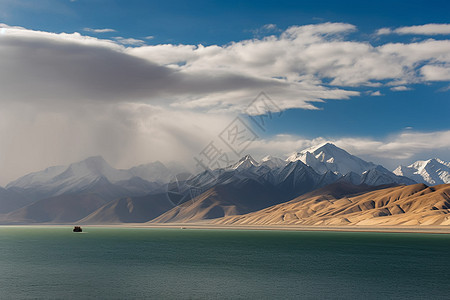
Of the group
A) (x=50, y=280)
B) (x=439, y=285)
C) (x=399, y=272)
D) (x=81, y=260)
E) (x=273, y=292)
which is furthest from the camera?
(x=81, y=260)

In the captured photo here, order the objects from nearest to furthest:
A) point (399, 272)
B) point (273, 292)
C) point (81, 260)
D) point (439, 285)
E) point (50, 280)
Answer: point (273, 292), point (439, 285), point (50, 280), point (399, 272), point (81, 260)

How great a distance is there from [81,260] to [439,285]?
79.7 metres

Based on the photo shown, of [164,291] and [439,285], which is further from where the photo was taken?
[439,285]

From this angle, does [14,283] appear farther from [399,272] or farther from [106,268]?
[399,272]

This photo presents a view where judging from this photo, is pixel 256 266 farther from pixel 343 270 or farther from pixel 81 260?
pixel 81 260

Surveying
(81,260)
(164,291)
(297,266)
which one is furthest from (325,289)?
(81,260)

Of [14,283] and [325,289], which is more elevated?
[14,283]

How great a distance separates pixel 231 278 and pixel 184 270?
50.2 feet

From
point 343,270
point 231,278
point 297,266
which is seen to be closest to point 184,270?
point 231,278

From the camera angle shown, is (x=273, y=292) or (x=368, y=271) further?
(x=368, y=271)

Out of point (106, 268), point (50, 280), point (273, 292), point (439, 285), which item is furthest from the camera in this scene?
point (106, 268)

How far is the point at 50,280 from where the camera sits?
7950cm

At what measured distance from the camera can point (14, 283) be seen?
76188 mm

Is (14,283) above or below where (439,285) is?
above
